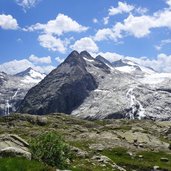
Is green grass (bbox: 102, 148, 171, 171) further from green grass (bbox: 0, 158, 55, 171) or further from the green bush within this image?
green grass (bbox: 0, 158, 55, 171)

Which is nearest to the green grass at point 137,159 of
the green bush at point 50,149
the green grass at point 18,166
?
the green bush at point 50,149

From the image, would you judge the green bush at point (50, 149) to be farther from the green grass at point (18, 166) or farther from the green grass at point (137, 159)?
the green grass at point (137, 159)

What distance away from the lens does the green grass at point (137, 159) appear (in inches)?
4524

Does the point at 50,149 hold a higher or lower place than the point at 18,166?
lower

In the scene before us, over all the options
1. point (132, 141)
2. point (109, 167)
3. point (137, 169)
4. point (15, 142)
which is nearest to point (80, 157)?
point (109, 167)

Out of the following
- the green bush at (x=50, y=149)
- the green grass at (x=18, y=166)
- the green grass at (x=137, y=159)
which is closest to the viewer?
the green grass at (x=18, y=166)

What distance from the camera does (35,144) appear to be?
4684 cm

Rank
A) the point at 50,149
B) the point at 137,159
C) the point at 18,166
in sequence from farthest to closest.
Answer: the point at 137,159, the point at 50,149, the point at 18,166

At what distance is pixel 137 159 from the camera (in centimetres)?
13200

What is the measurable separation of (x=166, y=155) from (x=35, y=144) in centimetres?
10823

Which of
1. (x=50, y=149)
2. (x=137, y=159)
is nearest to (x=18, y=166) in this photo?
(x=50, y=149)

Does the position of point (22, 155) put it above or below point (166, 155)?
above

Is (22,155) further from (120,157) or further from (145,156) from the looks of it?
(145,156)

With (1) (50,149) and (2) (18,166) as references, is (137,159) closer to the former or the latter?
(1) (50,149)
